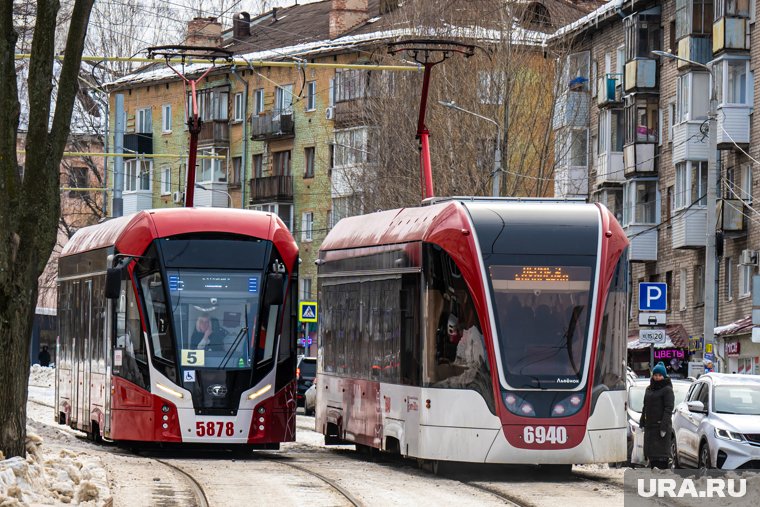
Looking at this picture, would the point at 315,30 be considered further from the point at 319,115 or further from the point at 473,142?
the point at 473,142

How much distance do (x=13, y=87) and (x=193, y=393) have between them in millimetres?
7737

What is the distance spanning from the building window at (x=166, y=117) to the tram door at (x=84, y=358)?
57320mm

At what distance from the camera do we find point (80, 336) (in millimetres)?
26422

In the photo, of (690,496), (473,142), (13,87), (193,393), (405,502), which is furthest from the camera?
(473,142)

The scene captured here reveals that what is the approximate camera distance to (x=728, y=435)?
2198 centimetres

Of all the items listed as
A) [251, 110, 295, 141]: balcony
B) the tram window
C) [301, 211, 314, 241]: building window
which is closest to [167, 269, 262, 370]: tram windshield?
the tram window

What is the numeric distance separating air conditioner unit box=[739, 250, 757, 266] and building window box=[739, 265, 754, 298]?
295 millimetres

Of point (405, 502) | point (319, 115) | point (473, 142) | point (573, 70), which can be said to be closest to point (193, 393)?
point (405, 502)

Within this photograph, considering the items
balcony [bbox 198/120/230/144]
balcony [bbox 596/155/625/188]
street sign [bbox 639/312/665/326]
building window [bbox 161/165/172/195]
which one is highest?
balcony [bbox 198/120/230/144]

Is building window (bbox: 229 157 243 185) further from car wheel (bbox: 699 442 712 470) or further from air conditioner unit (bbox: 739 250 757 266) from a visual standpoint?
car wheel (bbox: 699 442 712 470)

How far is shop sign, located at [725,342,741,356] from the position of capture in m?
49.6

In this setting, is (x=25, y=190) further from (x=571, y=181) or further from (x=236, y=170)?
(x=236, y=170)

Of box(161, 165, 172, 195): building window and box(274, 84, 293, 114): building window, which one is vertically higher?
box(274, 84, 293, 114): building window

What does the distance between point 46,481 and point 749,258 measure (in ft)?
122
